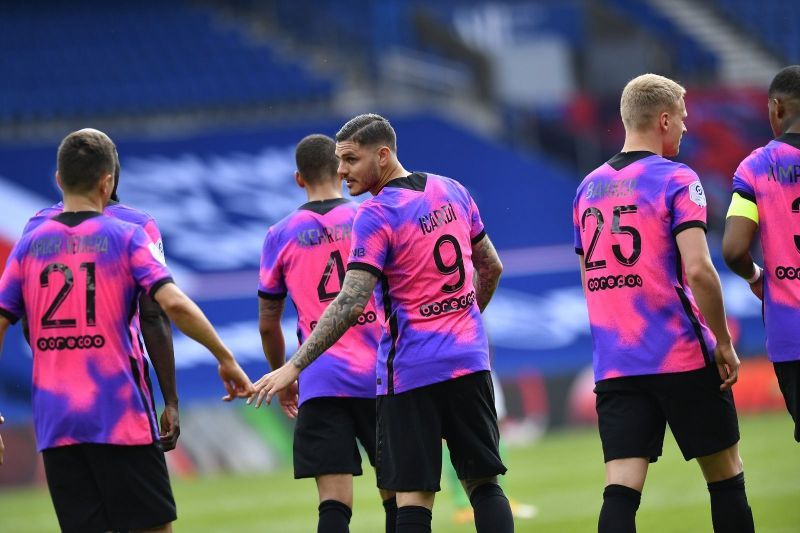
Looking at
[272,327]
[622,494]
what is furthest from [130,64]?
[622,494]

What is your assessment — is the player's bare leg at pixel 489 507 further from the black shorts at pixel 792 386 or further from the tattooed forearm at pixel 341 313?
the black shorts at pixel 792 386

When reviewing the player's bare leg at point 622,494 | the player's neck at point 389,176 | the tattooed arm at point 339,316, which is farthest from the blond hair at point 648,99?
the player's bare leg at point 622,494

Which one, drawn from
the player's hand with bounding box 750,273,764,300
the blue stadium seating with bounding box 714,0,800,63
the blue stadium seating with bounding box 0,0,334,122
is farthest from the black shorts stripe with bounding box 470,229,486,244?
the blue stadium seating with bounding box 714,0,800,63

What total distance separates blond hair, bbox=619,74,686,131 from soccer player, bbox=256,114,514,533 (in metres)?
0.92

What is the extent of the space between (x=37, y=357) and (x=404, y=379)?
1.63 metres

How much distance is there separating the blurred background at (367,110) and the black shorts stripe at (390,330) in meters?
8.55

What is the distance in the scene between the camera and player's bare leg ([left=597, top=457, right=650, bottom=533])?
18.8ft

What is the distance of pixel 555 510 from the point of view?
10.3 metres

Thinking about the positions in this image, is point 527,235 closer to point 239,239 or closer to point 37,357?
point 239,239

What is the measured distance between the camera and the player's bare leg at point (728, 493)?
5.87 meters

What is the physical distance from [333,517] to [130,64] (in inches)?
674

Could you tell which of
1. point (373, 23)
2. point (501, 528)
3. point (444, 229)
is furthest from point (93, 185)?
point (373, 23)

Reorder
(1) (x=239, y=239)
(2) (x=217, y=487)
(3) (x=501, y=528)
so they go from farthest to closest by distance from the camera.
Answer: (1) (x=239, y=239)
(2) (x=217, y=487)
(3) (x=501, y=528)

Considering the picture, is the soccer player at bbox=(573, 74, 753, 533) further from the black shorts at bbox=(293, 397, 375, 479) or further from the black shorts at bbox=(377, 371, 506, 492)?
the black shorts at bbox=(293, 397, 375, 479)
